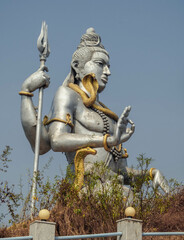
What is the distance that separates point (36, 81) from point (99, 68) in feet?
5.65

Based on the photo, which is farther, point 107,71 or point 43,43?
point 107,71

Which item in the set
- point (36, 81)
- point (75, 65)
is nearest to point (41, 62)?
point (36, 81)

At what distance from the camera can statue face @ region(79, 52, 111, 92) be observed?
1177cm

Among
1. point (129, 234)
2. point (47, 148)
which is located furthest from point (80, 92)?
point (129, 234)

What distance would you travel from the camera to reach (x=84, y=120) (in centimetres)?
1115

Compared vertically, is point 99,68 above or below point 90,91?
above

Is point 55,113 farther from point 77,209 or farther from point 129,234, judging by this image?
point 129,234

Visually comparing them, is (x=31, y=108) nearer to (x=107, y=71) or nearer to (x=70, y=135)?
(x=70, y=135)

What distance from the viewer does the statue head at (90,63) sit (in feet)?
38.7

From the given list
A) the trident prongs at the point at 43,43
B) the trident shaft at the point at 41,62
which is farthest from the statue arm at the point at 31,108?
the trident prongs at the point at 43,43

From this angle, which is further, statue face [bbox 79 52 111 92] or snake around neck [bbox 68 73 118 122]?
statue face [bbox 79 52 111 92]

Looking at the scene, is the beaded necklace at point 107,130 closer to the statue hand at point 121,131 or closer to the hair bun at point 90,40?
the statue hand at point 121,131

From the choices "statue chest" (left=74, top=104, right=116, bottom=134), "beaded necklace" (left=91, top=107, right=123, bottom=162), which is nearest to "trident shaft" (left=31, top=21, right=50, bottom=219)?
"statue chest" (left=74, top=104, right=116, bottom=134)

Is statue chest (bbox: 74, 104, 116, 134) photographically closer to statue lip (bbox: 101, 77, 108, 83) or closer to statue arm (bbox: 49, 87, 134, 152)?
statue arm (bbox: 49, 87, 134, 152)
